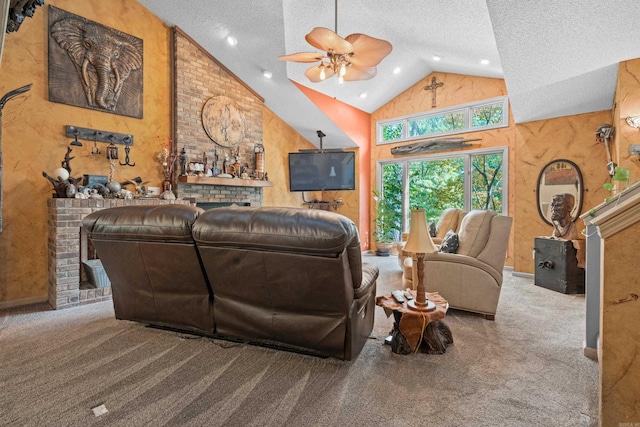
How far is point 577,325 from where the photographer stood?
2750 millimetres

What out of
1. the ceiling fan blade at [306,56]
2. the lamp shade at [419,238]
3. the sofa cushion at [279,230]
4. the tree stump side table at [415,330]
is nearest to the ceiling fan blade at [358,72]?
the ceiling fan blade at [306,56]

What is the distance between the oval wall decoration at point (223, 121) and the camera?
207 inches

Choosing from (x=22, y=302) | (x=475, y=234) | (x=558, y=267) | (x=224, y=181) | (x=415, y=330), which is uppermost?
(x=224, y=181)

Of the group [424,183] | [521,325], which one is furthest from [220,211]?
[424,183]

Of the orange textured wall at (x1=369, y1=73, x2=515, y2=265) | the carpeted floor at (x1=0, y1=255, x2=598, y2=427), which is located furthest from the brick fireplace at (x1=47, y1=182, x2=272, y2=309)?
the orange textured wall at (x1=369, y1=73, x2=515, y2=265)

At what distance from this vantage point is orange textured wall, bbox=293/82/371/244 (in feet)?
21.0

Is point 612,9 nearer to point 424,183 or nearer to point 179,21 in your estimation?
point 424,183

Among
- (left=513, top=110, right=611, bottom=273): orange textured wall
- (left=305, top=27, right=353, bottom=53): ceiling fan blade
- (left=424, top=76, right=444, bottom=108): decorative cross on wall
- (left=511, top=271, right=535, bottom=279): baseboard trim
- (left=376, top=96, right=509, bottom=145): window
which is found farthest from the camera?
(left=424, top=76, right=444, bottom=108): decorative cross on wall

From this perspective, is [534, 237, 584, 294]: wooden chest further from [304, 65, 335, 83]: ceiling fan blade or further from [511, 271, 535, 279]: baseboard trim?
[304, 65, 335, 83]: ceiling fan blade

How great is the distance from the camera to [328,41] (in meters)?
2.84

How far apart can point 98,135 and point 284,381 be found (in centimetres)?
395

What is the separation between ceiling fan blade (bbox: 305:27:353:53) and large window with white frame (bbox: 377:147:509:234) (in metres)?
3.69

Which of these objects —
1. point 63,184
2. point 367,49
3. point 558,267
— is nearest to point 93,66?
point 63,184

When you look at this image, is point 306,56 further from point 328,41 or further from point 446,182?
point 446,182
